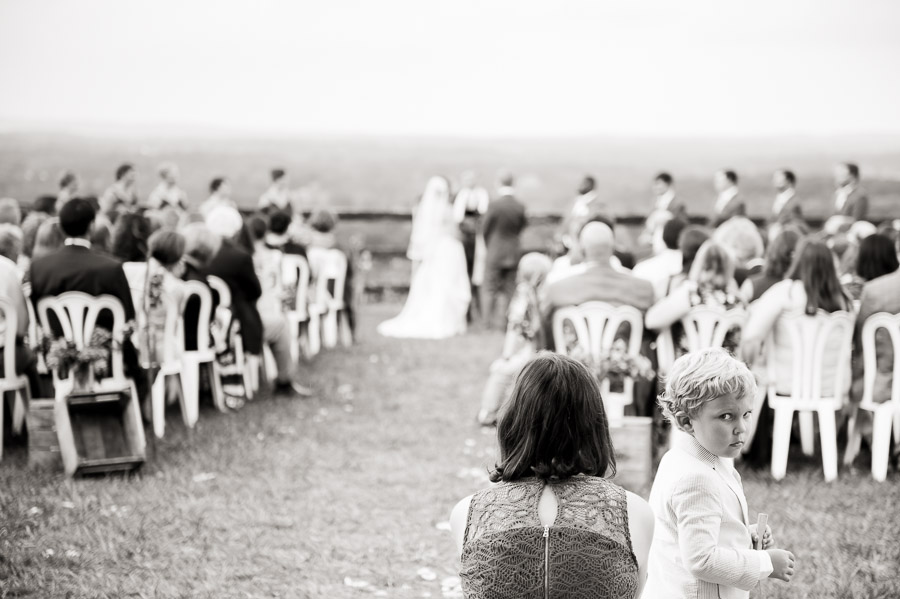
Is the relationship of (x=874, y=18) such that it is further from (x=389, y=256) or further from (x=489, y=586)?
(x=489, y=586)

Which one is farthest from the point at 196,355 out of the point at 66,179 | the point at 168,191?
the point at 168,191

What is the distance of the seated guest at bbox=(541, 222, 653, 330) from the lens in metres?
5.23

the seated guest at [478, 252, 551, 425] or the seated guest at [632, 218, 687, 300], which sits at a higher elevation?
the seated guest at [632, 218, 687, 300]

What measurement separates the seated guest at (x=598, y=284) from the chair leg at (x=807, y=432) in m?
1.17

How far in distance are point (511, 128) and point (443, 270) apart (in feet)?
30.7

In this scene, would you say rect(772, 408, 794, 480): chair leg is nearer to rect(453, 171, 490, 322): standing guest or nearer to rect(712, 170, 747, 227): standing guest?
rect(712, 170, 747, 227): standing guest

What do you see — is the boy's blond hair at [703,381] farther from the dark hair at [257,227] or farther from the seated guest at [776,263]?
the dark hair at [257,227]

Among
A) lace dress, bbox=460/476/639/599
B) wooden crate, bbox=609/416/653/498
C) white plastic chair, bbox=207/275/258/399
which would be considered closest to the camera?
lace dress, bbox=460/476/639/599

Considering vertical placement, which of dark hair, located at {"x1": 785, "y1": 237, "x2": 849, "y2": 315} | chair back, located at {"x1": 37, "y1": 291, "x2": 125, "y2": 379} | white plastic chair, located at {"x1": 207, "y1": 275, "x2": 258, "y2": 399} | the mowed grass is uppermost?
dark hair, located at {"x1": 785, "y1": 237, "x2": 849, "y2": 315}

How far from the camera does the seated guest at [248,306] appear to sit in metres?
6.59

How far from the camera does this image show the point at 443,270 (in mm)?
11578

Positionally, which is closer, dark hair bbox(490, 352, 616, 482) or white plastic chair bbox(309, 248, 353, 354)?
dark hair bbox(490, 352, 616, 482)

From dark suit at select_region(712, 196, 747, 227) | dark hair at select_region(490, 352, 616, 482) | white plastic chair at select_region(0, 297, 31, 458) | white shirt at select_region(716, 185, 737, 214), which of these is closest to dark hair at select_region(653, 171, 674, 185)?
white shirt at select_region(716, 185, 737, 214)

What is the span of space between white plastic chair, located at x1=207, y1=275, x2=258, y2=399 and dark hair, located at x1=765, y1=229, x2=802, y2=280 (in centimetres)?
387
